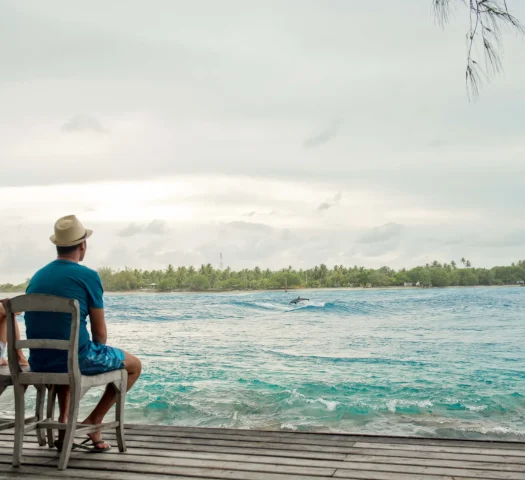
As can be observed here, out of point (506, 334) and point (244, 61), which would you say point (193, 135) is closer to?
point (244, 61)

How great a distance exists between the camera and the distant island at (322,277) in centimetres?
10075

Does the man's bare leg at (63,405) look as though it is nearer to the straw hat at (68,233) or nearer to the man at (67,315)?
the man at (67,315)

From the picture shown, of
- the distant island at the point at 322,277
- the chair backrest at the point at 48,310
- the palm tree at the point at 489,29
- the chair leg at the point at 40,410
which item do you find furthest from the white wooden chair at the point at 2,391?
the distant island at the point at 322,277

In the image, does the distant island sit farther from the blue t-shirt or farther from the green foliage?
the blue t-shirt

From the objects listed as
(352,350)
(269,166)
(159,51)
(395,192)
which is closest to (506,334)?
(352,350)

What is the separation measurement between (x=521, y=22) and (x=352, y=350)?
79.4 feet

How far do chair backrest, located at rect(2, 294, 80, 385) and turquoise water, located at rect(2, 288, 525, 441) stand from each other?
495 centimetres

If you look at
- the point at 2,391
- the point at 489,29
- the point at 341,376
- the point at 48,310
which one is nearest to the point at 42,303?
the point at 48,310

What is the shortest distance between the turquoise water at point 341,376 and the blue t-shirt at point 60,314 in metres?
4.84

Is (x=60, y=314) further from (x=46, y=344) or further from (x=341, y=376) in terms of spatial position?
(x=341, y=376)

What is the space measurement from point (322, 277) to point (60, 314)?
105897mm

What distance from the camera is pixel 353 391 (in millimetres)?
13789

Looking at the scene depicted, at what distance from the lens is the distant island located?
10075 cm

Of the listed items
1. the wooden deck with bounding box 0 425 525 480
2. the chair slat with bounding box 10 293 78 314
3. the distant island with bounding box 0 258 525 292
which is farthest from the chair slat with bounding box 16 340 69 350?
the distant island with bounding box 0 258 525 292
